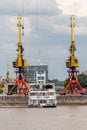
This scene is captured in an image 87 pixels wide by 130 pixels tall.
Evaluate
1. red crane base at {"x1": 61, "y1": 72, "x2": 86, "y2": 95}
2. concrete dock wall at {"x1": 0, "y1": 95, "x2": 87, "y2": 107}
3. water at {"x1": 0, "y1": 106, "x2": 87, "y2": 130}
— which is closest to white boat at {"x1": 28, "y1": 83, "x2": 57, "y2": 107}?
concrete dock wall at {"x1": 0, "y1": 95, "x2": 87, "y2": 107}

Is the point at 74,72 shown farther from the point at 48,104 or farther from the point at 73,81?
the point at 48,104

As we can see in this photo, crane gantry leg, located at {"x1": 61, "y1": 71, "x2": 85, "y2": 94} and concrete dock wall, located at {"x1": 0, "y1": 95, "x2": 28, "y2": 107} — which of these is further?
crane gantry leg, located at {"x1": 61, "y1": 71, "x2": 85, "y2": 94}

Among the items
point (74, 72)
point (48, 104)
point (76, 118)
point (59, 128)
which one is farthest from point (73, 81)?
point (59, 128)

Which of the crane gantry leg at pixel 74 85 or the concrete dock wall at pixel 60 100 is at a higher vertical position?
the crane gantry leg at pixel 74 85

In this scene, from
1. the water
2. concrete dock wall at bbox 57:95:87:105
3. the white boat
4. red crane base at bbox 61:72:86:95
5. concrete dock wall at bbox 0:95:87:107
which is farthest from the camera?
red crane base at bbox 61:72:86:95

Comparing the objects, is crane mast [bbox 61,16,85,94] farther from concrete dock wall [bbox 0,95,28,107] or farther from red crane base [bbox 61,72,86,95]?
concrete dock wall [bbox 0,95,28,107]

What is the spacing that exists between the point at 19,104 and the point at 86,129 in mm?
77314

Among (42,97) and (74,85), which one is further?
(74,85)

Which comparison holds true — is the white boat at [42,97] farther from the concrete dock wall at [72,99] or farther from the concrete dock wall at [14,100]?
the concrete dock wall at [72,99]

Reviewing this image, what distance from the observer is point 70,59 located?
176m

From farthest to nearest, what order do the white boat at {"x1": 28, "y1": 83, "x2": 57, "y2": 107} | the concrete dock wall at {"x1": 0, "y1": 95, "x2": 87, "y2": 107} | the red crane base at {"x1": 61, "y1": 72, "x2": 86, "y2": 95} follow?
1. the red crane base at {"x1": 61, "y1": 72, "x2": 86, "y2": 95}
2. the concrete dock wall at {"x1": 0, "y1": 95, "x2": 87, "y2": 107}
3. the white boat at {"x1": 28, "y1": 83, "x2": 57, "y2": 107}

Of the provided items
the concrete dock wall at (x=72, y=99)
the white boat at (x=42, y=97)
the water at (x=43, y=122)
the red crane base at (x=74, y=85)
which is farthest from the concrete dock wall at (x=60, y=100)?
the water at (x=43, y=122)

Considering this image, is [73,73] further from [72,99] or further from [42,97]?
[42,97]

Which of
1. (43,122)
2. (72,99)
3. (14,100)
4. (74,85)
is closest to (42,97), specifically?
(14,100)
